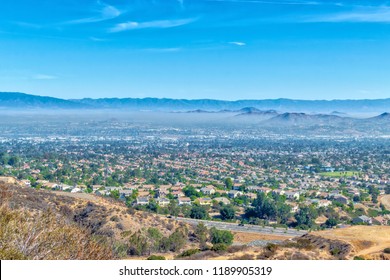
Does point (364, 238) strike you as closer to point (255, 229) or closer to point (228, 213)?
point (255, 229)

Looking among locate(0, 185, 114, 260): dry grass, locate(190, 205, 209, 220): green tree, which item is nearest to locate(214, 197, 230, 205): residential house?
locate(190, 205, 209, 220): green tree

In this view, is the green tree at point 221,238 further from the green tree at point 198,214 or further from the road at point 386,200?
the road at point 386,200

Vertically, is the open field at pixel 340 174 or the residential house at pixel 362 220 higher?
the residential house at pixel 362 220

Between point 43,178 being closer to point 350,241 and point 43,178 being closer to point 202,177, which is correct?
point 202,177

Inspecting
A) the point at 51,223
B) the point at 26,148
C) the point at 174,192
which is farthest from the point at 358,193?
the point at 26,148

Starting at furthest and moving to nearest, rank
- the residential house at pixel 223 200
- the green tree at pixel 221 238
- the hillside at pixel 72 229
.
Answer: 1. the residential house at pixel 223 200
2. the green tree at pixel 221 238
3. the hillside at pixel 72 229

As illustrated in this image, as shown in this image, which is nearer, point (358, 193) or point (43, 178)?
point (358, 193)

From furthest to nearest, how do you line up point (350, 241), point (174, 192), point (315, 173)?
1. point (315, 173)
2. point (174, 192)
3. point (350, 241)

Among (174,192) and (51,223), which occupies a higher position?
(51,223)

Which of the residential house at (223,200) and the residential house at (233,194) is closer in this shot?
the residential house at (223,200)

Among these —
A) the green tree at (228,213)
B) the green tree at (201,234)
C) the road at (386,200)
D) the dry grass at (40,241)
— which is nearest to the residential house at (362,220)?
the road at (386,200)

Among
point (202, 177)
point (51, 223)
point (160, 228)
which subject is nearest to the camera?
point (51, 223)
